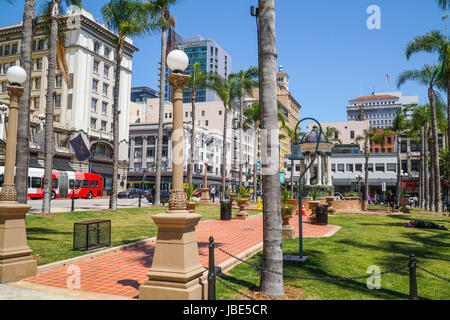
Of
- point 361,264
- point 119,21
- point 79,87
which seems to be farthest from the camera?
point 79,87

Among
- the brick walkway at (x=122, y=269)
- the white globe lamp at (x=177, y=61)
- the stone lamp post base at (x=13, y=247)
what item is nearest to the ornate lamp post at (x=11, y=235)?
the stone lamp post base at (x=13, y=247)

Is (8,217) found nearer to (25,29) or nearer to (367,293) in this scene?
(367,293)

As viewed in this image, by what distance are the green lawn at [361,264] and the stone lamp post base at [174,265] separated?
902mm

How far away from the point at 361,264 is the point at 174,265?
5.19 metres

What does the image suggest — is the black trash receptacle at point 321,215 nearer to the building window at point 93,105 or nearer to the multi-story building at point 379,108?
the building window at point 93,105

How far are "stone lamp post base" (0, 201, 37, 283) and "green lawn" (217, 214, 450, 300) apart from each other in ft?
12.6

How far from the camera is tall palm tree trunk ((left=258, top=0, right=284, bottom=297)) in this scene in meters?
5.90

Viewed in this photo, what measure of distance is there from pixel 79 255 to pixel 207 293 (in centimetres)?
454

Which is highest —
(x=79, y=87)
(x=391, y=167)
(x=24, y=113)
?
(x=79, y=87)

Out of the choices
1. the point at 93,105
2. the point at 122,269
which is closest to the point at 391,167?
the point at 93,105

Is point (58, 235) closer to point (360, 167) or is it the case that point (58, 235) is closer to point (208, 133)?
point (360, 167)

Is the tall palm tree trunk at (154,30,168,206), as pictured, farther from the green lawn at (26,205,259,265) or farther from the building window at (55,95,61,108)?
the building window at (55,95,61,108)

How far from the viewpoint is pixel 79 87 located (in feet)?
156

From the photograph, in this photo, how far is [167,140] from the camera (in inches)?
2648
